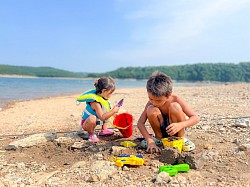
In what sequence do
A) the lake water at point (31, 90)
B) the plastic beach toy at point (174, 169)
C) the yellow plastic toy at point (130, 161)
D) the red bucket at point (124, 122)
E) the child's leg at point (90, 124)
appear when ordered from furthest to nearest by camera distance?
1. the lake water at point (31, 90)
2. the red bucket at point (124, 122)
3. the child's leg at point (90, 124)
4. the yellow plastic toy at point (130, 161)
5. the plastic beach toy at point (174, 169)

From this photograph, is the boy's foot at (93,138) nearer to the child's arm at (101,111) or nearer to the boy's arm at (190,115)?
the child's arm at (101,111)

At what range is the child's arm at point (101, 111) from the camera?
4.43m

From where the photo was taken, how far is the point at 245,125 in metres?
5.08

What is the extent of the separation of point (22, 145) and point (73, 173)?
61.7 inches

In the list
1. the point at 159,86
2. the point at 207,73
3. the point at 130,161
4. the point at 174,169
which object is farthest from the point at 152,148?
the point at 207,73

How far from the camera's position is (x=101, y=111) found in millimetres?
4582

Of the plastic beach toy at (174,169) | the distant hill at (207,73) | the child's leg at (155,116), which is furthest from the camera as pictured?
the distant hill at (207,73)

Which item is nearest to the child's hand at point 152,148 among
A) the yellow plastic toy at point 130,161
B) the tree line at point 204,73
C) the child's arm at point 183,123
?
the child's arm at point 183,123

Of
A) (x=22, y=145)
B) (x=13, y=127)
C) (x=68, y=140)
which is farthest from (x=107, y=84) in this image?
(x=13, y=127)

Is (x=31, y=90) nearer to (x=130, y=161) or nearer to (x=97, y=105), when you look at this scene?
(x=97, y=105)

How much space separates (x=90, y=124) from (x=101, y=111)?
0.27 metres

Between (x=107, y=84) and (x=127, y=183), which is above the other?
(x=107, y=84)

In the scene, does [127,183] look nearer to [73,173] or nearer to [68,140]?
[73,173]

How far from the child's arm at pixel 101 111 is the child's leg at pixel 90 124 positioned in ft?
0.36
